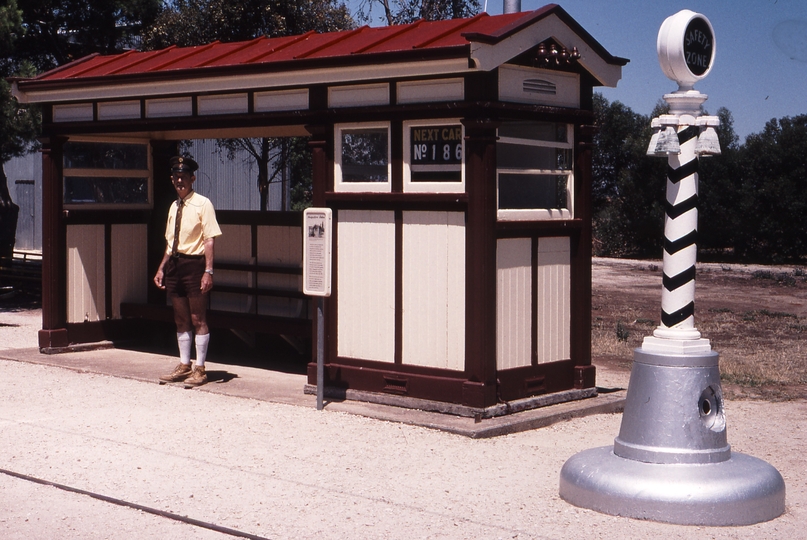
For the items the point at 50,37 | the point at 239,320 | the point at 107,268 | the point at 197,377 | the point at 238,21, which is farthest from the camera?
the point at 238,21

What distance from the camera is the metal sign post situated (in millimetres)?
8773

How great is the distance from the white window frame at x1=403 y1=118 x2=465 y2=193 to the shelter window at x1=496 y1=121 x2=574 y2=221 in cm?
33

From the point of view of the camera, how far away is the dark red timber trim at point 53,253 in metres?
11.8

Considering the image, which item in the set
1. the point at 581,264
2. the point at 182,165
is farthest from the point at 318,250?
the point at 581,264

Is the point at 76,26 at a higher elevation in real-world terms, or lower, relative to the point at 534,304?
higher

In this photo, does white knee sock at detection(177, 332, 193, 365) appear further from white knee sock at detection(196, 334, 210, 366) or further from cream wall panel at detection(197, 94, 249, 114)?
cream wall panel at detection(197, 94, 249, 114)

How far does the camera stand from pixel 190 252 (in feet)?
32.2

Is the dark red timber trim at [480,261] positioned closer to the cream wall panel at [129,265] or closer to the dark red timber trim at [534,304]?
the dark red timber trim at [534,304]

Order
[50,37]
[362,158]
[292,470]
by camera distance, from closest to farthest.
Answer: [292,470], [362,158], [50,37]

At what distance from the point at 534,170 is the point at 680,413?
10.2 ft

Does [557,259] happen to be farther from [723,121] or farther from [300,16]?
[723,121]

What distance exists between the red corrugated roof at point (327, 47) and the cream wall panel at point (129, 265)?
1.97 m

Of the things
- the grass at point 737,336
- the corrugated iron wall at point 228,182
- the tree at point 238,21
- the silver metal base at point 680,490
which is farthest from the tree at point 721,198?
the silver metal base at point 680,490

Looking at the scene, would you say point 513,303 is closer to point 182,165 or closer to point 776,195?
point 182,165
